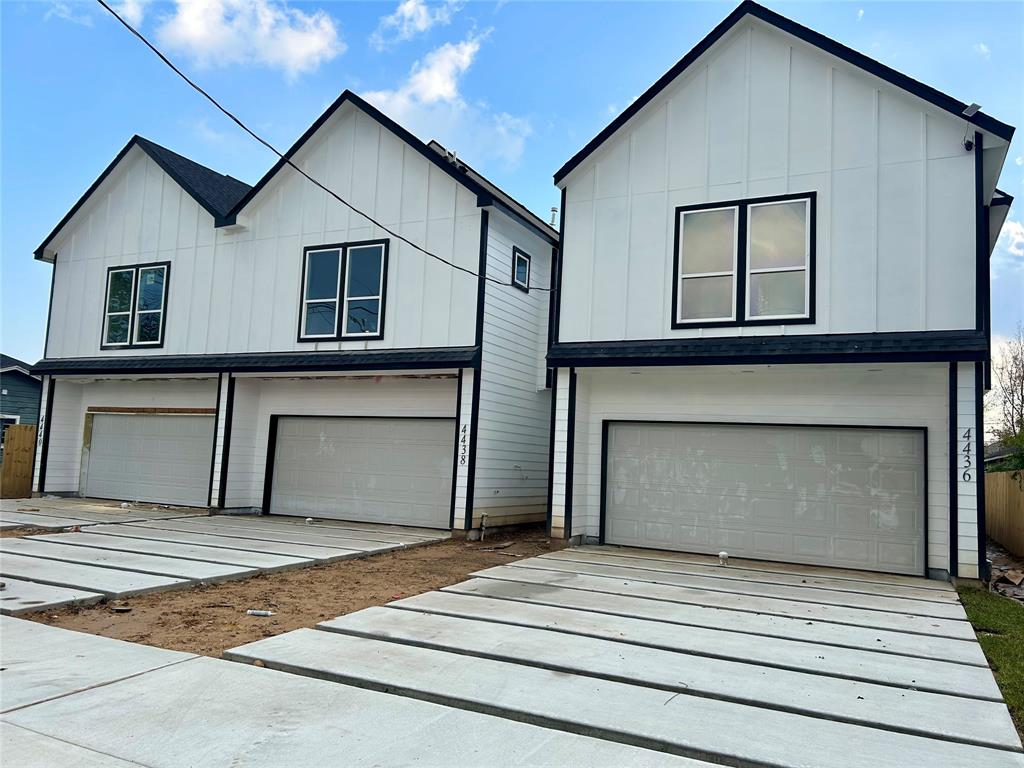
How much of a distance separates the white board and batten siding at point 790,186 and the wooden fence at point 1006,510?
16.3ft

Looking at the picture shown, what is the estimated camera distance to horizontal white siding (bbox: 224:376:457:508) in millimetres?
13078

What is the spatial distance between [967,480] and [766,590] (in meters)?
2.92

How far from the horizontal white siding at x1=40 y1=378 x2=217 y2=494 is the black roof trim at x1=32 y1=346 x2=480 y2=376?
81 cm

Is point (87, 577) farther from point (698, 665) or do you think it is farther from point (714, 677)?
point (714, 677)

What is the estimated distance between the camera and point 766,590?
26.6ft

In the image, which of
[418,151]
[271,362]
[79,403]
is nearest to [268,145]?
[418,151]

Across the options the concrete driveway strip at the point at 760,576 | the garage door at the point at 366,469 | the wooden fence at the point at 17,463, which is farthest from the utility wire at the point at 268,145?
the wooden fence at the point at 17,463

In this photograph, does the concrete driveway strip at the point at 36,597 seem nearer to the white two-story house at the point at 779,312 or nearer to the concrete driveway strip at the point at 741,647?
the concrete driveway strip at the point at 741,647

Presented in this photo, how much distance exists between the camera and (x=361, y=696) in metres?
4.16

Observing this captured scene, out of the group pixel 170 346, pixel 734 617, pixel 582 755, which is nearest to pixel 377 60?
pixel 170 346

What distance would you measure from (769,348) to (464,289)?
503 centimetres

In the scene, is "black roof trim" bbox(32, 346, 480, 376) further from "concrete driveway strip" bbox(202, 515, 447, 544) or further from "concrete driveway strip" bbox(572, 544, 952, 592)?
"concrete driveway strip" bbox(572, 544, 952, 592)

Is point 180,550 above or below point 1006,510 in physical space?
below

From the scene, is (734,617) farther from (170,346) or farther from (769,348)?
(170,346)
